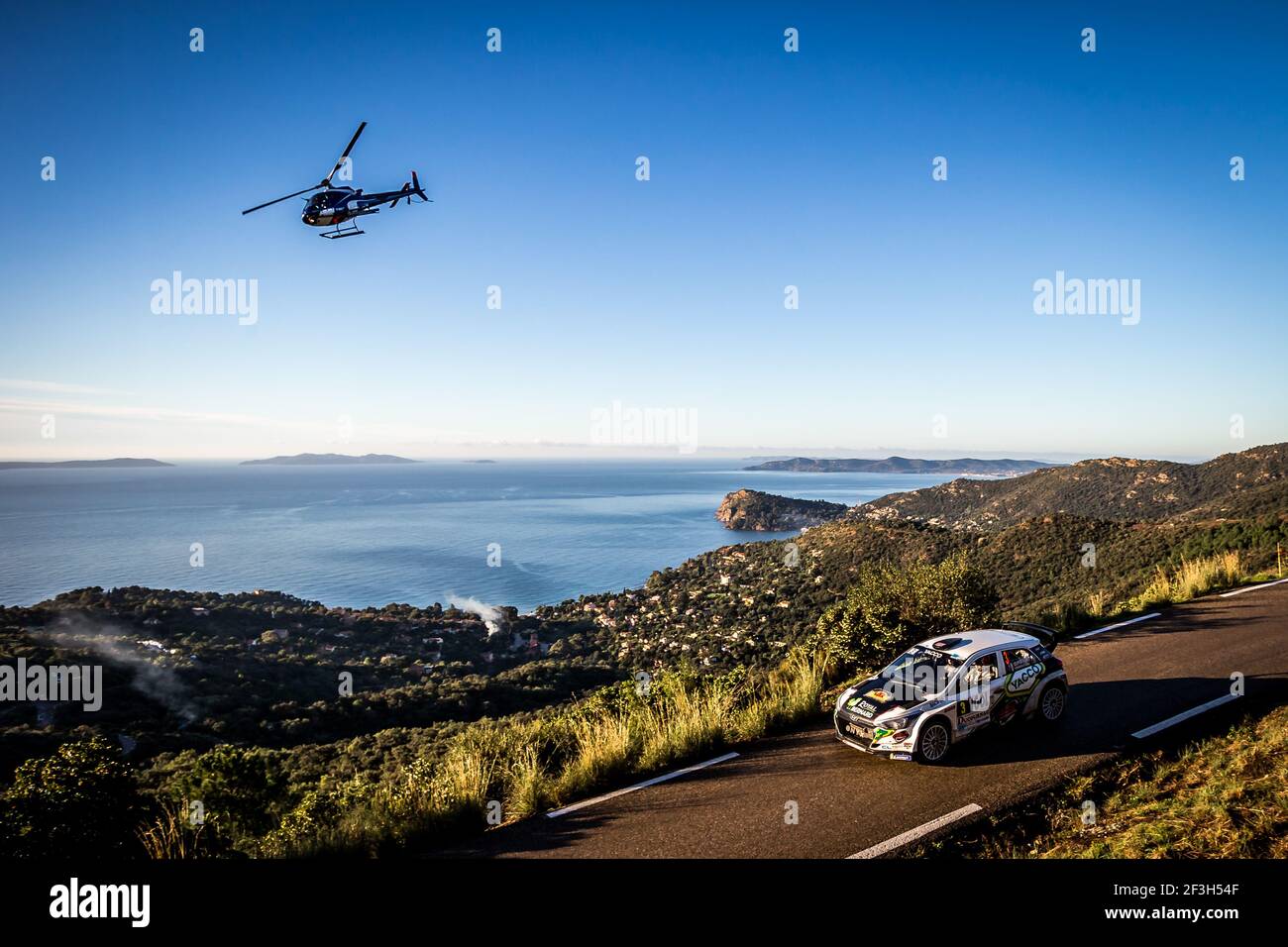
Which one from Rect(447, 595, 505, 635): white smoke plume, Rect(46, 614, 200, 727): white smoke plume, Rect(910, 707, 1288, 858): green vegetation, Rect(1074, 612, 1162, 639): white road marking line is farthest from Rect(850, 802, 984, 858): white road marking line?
Rect(447, 595, 505, 635): white smoke plume

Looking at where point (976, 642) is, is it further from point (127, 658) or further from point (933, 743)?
point (127, 658)

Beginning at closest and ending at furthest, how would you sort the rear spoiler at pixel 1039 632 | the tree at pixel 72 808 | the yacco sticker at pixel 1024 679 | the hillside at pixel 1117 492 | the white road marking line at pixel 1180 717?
the tree at pixel 72 808 < the white road marking line at pixel 1180 717 < the yacco sticker at pixel 1024 679 < the rear spoiler at pixel 1039 632 < the hillside at pixel 1117 492

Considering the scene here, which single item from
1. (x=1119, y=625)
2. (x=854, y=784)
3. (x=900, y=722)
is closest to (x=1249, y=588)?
(x=1119, y=625)

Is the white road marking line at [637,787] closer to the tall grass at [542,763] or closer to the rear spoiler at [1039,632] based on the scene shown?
the tall grass at [542,763]

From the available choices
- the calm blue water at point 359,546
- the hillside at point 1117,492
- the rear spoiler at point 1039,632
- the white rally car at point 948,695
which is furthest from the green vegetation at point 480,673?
the calm blue water at point 359,546
